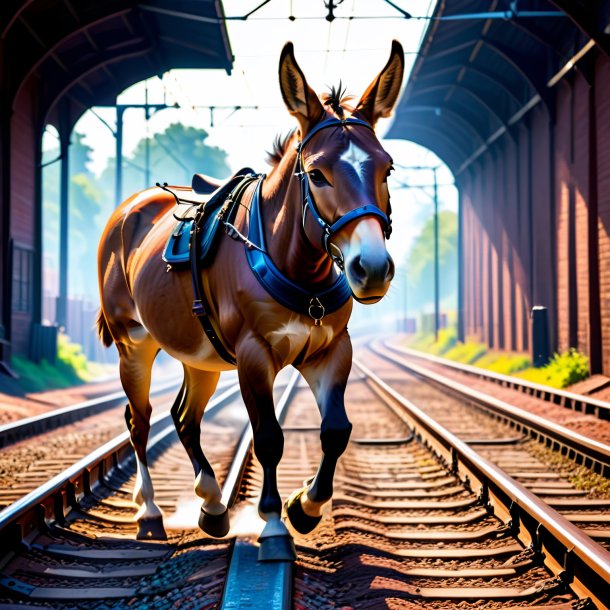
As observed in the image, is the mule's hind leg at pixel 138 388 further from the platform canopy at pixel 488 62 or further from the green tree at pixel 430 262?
the green tree at pixel 430 262

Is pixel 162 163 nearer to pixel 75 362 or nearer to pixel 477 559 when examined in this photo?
pixel 75 362

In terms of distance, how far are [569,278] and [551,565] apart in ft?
48.5

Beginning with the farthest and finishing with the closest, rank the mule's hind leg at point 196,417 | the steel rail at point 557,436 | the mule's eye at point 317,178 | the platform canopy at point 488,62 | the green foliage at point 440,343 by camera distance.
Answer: the green foliage at point 440,343 < the platform canopy at point 488,62 < the steel rail at point 557,436 < the mule's hind leg at point 196,417 < the mule's eye at point 317,178

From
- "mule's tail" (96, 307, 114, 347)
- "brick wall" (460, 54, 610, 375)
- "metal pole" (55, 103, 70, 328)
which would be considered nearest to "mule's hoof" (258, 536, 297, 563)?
"mule's tail" (96, 307, 114, 347)

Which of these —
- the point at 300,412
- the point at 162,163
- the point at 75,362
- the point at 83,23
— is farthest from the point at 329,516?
the point at 162,163

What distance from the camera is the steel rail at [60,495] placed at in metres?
4.73

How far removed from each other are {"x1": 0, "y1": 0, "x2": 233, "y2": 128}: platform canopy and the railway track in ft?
41.1

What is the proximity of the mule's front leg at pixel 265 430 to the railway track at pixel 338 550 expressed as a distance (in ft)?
0.39

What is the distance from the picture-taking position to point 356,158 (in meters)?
3.56

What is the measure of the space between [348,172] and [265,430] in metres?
1.35

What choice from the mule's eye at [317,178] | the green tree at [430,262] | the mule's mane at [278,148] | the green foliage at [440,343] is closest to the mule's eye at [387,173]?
the mule's eye at [317,178]

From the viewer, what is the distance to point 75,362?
2306cm

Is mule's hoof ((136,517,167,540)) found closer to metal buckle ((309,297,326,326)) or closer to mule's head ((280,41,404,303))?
metal buckle ((309,297,326,326))

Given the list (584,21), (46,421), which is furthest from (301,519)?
(584,21)
